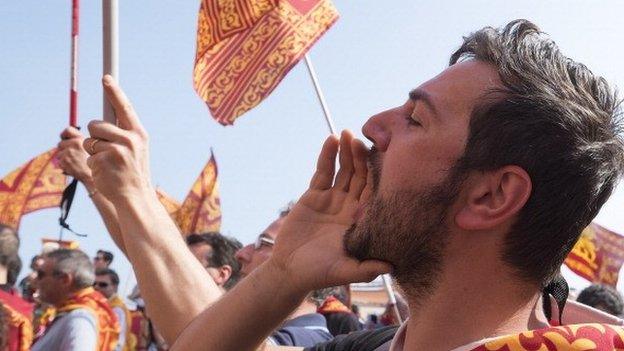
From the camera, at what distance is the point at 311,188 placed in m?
2.06

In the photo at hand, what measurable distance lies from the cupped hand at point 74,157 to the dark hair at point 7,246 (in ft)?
10.5

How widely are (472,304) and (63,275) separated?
4560 mm

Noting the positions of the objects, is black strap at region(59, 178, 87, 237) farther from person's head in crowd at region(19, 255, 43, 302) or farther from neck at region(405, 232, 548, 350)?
person's head in crowd at region(19, 255, 43, 302)

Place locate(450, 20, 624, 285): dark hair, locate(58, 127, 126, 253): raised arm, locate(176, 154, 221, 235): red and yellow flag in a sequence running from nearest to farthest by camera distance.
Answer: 1. locate(450, 20, 624, 285): dark hair
2. locate(58, 127, 126, 253): raised arm
3. locate(176, 154, 221, 235): red and yellow flag

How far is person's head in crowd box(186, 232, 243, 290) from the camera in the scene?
19.1ft

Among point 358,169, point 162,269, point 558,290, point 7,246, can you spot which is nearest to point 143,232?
point 162,269

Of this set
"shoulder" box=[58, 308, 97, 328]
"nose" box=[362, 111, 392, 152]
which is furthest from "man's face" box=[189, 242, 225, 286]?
"nose" box=[362, 111, 392, 152]

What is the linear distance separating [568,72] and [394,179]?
42 centimetres

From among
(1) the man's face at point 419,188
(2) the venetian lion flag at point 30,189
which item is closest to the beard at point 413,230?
(1) the man's face at point 419,188

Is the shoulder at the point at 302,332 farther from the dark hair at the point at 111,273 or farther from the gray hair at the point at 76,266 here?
the dark hair at the point at 111,273

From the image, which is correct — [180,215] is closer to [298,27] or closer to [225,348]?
[298,27]

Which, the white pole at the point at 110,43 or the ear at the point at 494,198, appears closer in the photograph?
the ear at the point at 494,198

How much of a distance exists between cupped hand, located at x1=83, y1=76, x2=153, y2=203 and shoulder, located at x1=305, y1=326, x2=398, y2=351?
25.0 inches

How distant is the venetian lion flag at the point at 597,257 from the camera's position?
834 cm
